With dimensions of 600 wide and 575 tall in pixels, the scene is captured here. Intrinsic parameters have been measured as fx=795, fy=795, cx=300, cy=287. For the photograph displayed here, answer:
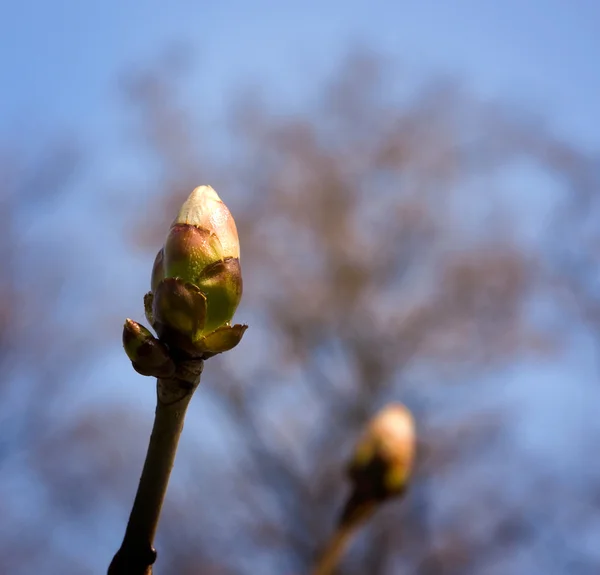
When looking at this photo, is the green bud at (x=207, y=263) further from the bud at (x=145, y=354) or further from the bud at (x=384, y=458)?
the bud at (x=384, y=458)

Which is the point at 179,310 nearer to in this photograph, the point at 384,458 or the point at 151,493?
the point at 151,493

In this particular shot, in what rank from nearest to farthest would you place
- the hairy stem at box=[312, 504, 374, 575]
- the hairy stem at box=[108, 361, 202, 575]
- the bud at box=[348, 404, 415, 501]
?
the hairy stem at box=[108, 361, 202, 575]
the hairy stem at box=[312, 504, 374, 575]
the bud at box=[348, 404, 415, 501]

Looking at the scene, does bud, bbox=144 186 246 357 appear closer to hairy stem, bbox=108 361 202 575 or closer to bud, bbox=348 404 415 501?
hairy stem, bbox=108 361 202 575

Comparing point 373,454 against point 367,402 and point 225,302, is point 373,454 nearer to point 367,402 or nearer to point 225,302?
point 225,302

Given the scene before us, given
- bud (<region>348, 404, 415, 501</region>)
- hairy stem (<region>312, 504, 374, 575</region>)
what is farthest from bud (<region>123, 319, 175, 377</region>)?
bud (<region>348, 404, 415, 501</region>)

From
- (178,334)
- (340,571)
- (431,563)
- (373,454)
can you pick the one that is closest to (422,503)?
(431,563)

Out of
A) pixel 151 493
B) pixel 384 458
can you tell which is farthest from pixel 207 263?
pixel 384 458
